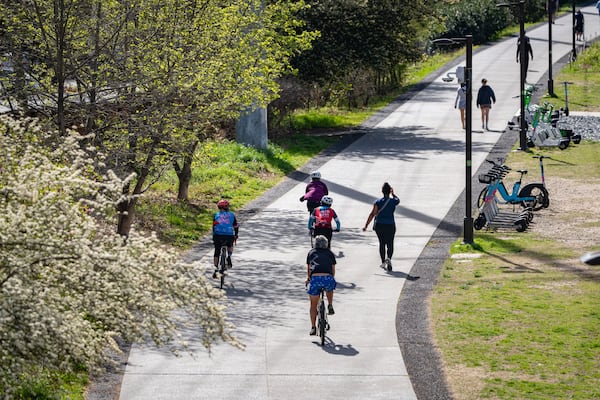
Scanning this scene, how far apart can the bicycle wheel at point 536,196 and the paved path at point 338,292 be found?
191cm

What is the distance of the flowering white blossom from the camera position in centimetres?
834

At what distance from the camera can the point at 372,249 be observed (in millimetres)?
21906

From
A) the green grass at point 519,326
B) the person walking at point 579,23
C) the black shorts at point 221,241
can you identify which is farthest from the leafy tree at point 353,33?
the person walking at point 579,23

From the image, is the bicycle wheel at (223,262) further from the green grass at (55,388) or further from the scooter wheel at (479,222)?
the scooter wheel at (479,222)

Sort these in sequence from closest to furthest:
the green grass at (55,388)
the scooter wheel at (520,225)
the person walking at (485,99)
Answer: the green grass at (55,388), the scooter wheel at (520,225), the person walking at (485,99)

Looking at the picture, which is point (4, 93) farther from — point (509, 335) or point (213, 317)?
point (213, 317)

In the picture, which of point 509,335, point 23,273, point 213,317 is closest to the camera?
point 23,273

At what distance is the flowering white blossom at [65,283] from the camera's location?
27.3 ft

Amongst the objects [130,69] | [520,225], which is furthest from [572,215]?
[130,69]

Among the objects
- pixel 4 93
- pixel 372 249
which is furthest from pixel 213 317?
pixel 372 249

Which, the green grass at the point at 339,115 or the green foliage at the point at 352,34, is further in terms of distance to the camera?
the green grass at the point at 339,115

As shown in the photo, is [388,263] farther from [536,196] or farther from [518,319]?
[536,196]

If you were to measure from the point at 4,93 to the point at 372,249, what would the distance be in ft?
25.1

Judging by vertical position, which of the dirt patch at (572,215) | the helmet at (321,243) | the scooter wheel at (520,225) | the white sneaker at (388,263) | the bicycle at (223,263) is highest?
the helmet at (321,243)
